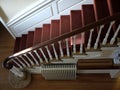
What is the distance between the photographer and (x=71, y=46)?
3293 mm

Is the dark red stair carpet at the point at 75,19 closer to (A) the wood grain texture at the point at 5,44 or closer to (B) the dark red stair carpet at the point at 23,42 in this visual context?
(B) the dark red stair carpet at the point at 23,42

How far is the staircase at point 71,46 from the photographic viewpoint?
9.80 ft

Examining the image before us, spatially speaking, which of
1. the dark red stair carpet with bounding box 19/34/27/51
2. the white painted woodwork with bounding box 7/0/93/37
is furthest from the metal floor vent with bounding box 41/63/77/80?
the white painted woodwork with bounding box 7/0/93/37

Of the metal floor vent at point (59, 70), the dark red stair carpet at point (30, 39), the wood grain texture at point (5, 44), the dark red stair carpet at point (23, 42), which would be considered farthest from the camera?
the wood grain texture at point (5, 44)

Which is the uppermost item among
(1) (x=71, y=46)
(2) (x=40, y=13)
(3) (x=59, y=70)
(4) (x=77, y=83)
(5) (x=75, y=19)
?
(2) (x=40, y=13)

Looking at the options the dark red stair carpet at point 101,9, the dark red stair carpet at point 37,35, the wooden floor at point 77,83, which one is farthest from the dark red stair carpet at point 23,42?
the dark red stair carpet at point 101,9

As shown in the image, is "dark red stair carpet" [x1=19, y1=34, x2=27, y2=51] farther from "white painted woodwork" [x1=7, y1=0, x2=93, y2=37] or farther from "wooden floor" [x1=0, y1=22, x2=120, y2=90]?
"wooden floor" [x1=0, y1=22, x2=120, y2=90]

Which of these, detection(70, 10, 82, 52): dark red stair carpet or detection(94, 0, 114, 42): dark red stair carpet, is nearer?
detection(94, 0, 114, 42): dark red stair carpet

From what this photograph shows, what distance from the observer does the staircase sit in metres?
2.99

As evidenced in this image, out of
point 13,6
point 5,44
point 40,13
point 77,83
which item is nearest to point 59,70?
point 77,83

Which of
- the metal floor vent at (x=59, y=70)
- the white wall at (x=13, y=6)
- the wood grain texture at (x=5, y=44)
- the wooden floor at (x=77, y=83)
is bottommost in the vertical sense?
the wooden floor at (x=77, y=83)

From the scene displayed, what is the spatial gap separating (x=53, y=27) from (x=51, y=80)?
1097 millimetres

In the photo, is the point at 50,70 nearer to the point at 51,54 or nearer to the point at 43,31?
the point at 51,54

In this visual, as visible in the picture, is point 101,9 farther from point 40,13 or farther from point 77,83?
point 77,83
